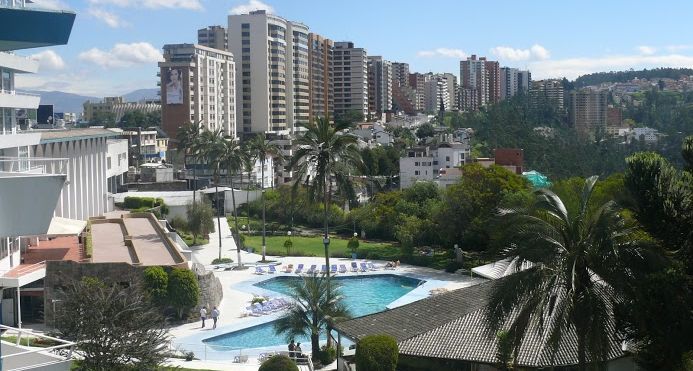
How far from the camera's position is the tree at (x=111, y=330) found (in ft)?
52.4

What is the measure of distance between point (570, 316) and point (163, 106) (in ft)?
301

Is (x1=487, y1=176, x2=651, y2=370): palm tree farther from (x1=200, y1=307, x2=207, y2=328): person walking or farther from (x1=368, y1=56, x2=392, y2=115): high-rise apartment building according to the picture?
(x1=368, y1=56, x2=392, y2=115): high-rise apartment building

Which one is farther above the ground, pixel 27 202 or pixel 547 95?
pixel 547 95

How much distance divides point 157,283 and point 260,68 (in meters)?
86.5

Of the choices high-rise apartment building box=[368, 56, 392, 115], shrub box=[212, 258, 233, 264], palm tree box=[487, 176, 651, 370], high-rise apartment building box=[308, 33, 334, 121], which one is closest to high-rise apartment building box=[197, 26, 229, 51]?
high-rise apartment building box=[308, 33, 334, 121]

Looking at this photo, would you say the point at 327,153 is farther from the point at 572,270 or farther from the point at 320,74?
the point at 320,74

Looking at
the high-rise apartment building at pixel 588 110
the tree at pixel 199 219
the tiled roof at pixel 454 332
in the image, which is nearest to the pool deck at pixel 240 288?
the tree at pixel 199 219

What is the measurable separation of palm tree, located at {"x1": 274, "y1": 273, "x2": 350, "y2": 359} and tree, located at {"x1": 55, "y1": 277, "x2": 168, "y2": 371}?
6921 mm

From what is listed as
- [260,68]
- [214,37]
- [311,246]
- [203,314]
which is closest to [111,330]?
[203,314]

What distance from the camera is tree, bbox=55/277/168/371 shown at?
16.0 meters

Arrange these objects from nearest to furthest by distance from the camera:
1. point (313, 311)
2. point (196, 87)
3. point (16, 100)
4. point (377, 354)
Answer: point (377, 354)
point (16, 100)
point (313, 311)
point (196, 87)

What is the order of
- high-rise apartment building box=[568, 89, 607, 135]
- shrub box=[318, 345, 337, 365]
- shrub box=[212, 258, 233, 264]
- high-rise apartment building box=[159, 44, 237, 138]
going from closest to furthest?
shrub box=[318, 345, 337, 365], shrub box=[212, 258, 233, 264], high-rise apartment building box=[159, 44, 237, 138], high-rise apartment building box=[568, 89, 607, 135]

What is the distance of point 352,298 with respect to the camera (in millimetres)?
37688

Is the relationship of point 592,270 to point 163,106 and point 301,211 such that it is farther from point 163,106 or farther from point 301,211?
point 163,106
